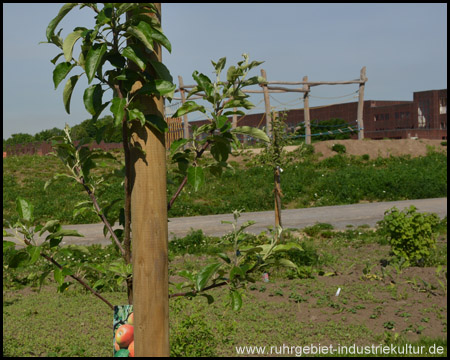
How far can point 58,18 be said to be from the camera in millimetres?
2041

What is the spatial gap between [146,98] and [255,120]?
3454 centimetres

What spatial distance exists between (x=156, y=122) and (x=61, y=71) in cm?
40

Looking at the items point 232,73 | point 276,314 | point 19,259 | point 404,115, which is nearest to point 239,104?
point 232,73

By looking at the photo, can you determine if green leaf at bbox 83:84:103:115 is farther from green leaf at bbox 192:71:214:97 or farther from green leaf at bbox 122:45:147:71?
green leaf at bbox 192:71:214:97

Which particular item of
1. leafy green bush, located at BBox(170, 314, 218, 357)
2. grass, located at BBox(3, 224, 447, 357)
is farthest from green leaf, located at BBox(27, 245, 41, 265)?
leafy green bush, located at BBox(170, 314, 218, 357)

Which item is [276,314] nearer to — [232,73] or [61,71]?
[232,73]

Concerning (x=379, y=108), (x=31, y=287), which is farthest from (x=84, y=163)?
(x=379, y=108)

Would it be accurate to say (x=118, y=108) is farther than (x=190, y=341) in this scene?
No

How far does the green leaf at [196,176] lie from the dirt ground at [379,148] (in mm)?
15779

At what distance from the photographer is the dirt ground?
18.2 meters

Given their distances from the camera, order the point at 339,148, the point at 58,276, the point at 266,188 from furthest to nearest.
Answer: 1. the point at 339,148
2. the point at 266,188
3. the point at 58,276

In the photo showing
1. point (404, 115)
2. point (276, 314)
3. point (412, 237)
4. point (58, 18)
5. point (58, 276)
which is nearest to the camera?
point (58, 18)

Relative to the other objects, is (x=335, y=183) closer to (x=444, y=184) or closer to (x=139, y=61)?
(x=444, y=184)

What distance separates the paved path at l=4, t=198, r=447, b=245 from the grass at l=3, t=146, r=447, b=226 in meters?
0.81
